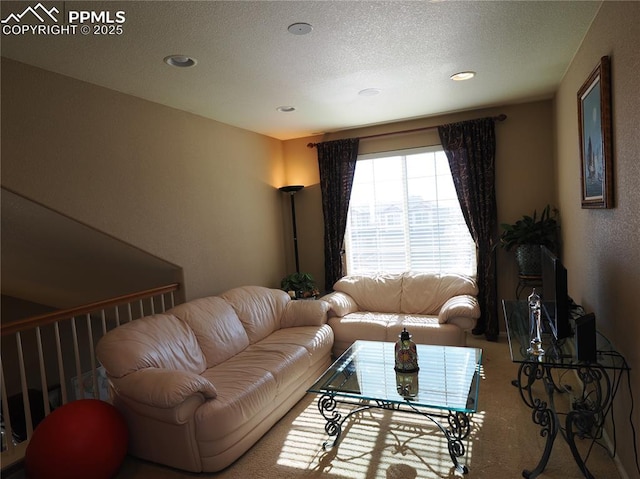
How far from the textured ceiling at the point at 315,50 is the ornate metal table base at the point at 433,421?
7.19 feet

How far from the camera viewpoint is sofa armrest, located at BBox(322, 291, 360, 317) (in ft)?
13.5

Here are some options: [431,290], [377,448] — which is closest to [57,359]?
[377,448]

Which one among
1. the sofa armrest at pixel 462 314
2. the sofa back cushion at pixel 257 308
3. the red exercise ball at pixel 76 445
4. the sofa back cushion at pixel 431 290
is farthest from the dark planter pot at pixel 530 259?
the red exercise ball at pixel 76 445

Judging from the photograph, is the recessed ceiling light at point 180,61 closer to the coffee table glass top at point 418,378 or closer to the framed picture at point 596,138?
the coffee table glass top at point 418,378

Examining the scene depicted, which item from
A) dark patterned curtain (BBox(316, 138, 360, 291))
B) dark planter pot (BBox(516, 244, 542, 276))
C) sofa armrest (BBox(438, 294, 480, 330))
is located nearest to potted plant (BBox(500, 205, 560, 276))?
dark planter pot (BBox(516, 244, 542, 276))

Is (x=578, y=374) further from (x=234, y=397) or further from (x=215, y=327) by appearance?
(x=215, y=327)

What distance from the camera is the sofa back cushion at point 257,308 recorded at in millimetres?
3545

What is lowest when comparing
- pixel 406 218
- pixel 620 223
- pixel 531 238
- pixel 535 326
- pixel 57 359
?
pixel 57 359

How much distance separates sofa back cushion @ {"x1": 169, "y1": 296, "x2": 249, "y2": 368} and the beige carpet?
711 millimetres

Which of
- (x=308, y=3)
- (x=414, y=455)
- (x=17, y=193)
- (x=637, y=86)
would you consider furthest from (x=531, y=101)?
(x=17, y=193)

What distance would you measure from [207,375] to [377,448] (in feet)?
4.22

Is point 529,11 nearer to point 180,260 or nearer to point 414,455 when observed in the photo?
point 414,455

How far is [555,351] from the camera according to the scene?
221cm

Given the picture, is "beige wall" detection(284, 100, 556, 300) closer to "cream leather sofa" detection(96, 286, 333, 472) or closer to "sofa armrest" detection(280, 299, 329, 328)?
"sofa armrest" detection(280, 299, 329, 328)
